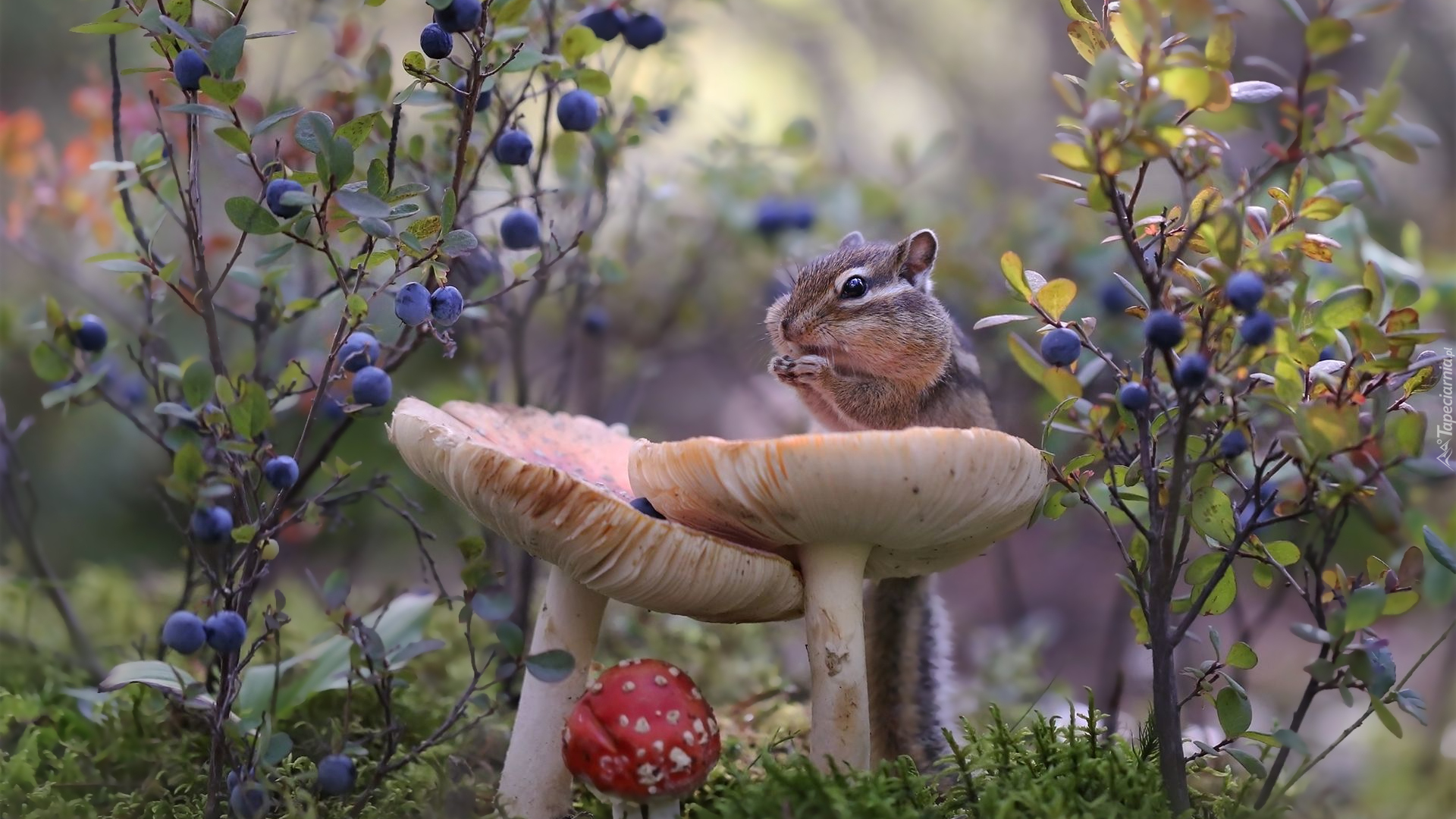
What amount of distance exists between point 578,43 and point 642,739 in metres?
1.54

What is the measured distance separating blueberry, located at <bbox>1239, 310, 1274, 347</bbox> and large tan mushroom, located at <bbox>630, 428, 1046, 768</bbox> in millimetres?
434

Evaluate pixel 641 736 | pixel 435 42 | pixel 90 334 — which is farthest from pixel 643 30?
pixel 641 736

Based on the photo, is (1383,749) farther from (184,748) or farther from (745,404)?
(184,748)

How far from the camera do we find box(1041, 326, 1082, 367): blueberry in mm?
2125

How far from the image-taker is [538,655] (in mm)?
2191

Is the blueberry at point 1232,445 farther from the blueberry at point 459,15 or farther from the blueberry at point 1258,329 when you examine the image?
the blueberry at point 459,15

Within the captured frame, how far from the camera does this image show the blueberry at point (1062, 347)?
212cm

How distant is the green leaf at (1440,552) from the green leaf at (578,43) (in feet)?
6.39

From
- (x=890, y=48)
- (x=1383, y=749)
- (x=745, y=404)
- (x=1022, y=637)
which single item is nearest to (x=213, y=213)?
(x=745, y=404)

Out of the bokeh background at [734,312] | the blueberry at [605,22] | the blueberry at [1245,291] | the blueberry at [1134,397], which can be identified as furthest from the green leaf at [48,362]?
the blueberry at [1245,291]

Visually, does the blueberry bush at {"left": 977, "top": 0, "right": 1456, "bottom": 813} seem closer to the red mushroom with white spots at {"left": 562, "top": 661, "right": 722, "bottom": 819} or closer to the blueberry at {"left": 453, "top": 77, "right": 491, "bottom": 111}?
the red mushroom with white spots at {"left": 562, "top": 661, "right": 722, "bottom": 819}

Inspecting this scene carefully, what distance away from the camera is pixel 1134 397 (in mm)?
1991

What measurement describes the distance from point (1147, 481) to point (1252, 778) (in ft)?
2.52

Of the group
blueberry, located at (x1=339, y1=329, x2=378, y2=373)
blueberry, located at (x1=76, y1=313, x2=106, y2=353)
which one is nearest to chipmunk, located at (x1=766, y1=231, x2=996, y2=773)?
blueberry, located at (x1=339, y1=329, x2=378, y2=373)
